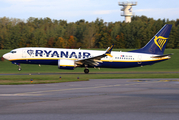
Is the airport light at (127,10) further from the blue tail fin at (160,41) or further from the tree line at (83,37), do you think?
the blue tail fin at (160,41)

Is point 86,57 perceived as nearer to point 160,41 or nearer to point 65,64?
point 65,64

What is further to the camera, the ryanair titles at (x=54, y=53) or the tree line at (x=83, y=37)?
the tree line at (x=83, y=37)

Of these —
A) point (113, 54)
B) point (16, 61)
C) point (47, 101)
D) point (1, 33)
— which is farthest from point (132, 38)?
point (47, 101)

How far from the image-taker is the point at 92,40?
9538cm

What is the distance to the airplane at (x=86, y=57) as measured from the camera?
3694cm

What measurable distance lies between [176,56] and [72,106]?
58.5 metres

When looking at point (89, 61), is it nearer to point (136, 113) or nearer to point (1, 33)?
point (136, 113)

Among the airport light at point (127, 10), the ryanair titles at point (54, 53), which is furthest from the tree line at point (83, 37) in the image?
the ryanair titles at point (54, 53)

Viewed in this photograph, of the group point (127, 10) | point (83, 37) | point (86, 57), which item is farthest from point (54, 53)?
point (127, 10)

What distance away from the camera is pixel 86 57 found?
125ft

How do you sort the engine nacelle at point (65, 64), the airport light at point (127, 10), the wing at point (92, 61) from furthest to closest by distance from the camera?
the airport light at point (127, 10) < the wing at point (92, 61) < the engine nacelle at point (65, 64)

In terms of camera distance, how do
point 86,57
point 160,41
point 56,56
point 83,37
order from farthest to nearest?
point 83,37 → point 160,41 → point 86,57 → point 56,56

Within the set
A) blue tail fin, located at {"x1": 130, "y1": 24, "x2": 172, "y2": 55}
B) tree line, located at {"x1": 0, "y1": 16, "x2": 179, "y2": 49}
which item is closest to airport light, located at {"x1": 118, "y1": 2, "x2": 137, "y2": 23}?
tree line, located at {"x1": 0, "y1": 16, "x2": 179, "y2": 49}

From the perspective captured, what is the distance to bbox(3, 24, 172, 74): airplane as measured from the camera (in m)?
36.9
